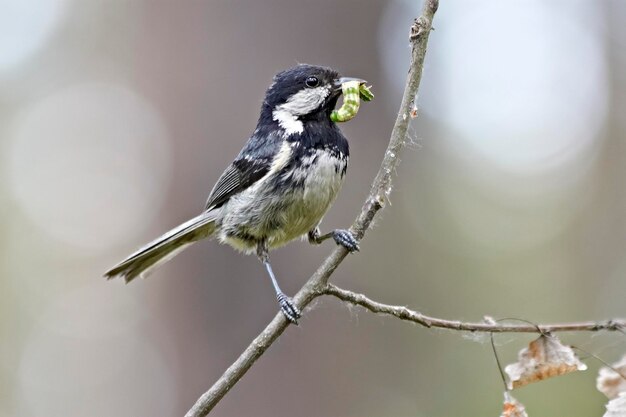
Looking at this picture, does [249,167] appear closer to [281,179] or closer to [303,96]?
[281,179]

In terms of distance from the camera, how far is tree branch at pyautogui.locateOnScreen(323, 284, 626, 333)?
73.3 inches

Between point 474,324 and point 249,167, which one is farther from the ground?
point 249,167

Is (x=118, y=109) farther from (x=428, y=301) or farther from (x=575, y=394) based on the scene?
(x=575, y=394)

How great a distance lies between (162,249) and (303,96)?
3.57 ft

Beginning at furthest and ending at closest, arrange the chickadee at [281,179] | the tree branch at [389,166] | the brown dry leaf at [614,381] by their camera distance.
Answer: the chickadee at [281,179] < the tree branch at [389,166] < the brown dry leaf at [614,381]

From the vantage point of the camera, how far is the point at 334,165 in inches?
133

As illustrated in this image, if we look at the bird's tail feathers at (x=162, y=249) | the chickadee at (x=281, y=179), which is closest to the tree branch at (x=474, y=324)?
the chickadee at (x=281, y=179)

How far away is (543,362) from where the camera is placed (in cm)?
204

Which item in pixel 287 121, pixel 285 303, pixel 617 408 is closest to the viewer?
pixel 617 408

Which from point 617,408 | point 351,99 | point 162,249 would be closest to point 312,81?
point 351,99

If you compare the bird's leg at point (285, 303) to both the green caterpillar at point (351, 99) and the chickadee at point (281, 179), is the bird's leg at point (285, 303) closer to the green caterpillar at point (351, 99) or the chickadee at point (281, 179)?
the chickadee at point (281, 179)

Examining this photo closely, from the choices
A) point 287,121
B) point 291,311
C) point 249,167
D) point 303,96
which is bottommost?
point 291,311

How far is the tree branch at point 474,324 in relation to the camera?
6.11ft

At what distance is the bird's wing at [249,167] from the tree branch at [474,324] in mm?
1361
